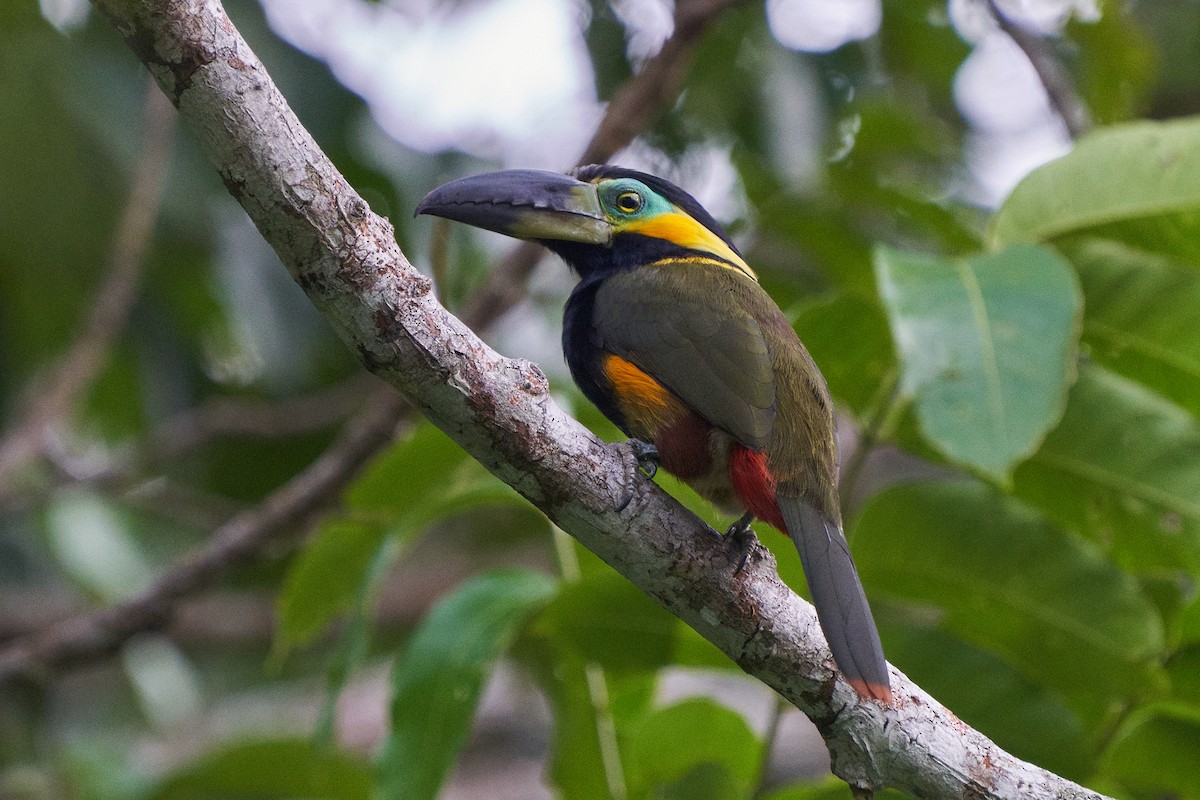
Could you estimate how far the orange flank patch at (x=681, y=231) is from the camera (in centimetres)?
282

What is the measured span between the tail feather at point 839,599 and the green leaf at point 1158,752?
112 centimetres

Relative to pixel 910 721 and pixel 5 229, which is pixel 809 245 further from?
pixel 5 229

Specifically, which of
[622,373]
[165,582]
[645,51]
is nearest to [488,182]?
[622,373]

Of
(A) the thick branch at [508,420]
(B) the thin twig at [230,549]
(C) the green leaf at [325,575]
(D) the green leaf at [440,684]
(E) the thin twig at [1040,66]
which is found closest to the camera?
(A) the thick branch at [508,420]

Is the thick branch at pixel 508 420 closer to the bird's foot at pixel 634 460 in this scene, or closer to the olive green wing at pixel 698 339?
the bird's foot at pixel 634 460

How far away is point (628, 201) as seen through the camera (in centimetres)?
281

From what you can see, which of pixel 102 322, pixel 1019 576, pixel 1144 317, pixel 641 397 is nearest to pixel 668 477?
pixel 641 397

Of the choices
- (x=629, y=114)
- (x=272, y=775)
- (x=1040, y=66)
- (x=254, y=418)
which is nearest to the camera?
(x=629, y=114)

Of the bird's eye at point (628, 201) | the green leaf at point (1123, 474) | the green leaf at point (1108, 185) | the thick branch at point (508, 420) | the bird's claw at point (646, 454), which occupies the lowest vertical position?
the thick branch at point (508, 420)

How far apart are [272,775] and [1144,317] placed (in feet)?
9.44

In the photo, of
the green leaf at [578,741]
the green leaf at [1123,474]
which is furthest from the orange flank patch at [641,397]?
the green leaf at [1123,474]

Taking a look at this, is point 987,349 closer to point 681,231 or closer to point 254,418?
point 681,231

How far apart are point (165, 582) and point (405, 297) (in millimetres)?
2406

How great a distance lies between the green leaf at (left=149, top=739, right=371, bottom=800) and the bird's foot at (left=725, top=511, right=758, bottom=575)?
1.93 meters
